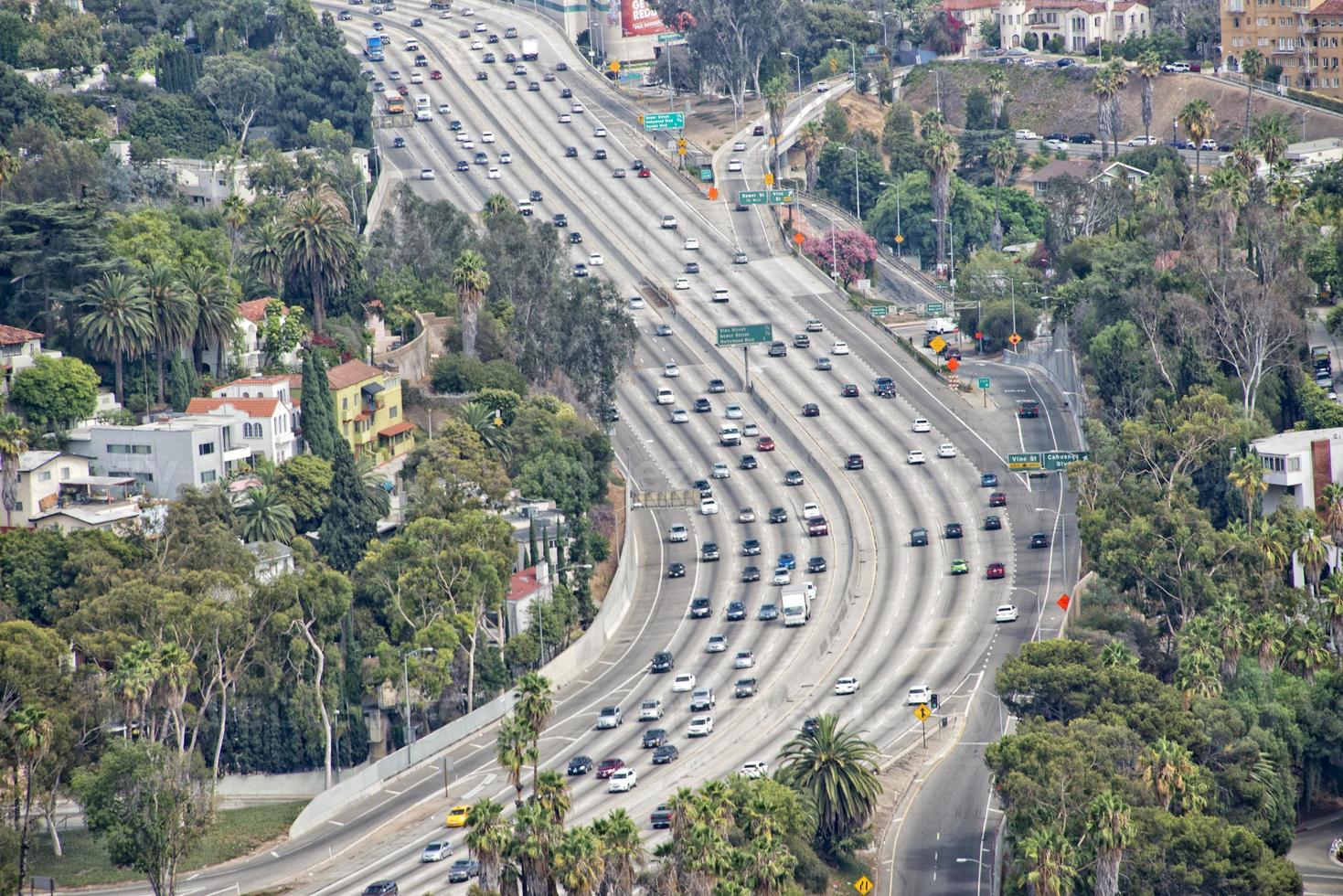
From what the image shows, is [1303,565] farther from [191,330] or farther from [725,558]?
[191,330]

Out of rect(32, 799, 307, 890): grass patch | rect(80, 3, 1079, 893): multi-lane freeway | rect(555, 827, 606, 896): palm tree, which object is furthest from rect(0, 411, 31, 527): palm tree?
rect(555, 827, 606, 896): palm tree

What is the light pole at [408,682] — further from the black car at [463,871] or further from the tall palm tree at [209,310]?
the tall palm tree at [209,310]

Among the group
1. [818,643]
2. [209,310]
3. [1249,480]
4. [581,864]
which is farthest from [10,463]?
[1249,480]

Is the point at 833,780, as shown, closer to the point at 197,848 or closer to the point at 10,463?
the point at 197,848

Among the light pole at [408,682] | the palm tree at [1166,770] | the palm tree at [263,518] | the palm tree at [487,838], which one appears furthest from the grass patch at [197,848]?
the palm tree at [1166,770]

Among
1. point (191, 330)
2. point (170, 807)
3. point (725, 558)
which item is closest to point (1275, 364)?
point (725, 558)

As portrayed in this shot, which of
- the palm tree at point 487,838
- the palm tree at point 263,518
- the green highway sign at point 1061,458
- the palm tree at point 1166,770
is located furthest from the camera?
the green highway sign at point 1061,458
